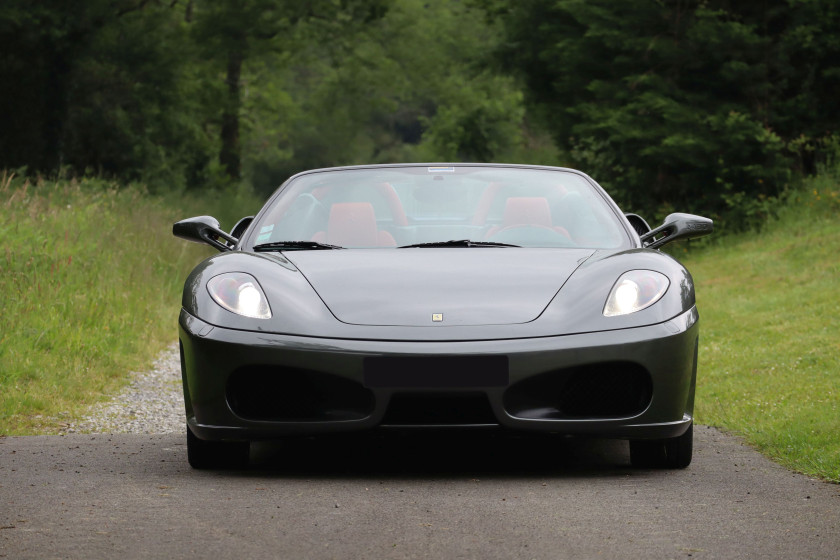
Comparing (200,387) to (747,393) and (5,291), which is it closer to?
(747,393)

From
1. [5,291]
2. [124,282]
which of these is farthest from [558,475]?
[124,282]

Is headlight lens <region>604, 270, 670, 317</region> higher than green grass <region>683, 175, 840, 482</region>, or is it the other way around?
headlight lens <region>604, 270, 670, 317</region>

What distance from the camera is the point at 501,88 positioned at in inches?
3061

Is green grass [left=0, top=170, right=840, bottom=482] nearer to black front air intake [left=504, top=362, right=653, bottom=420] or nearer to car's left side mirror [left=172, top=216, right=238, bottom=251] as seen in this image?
black front air intake [left=504, top=362, right=653, bottom=420]

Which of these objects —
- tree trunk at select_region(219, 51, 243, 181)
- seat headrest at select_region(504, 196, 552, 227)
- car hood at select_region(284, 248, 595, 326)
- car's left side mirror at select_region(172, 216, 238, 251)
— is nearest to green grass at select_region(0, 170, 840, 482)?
car hood at select_region(284, 248, 595, 326)

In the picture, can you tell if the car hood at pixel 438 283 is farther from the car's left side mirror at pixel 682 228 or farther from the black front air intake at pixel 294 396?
the car's left side mirror at pixel 682 228

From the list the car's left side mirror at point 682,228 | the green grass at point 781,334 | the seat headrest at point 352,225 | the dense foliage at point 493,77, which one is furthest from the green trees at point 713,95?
the seat headrest at point 352,225

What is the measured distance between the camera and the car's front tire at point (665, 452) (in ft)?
17.4

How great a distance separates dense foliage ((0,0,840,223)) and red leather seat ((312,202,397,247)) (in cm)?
1677

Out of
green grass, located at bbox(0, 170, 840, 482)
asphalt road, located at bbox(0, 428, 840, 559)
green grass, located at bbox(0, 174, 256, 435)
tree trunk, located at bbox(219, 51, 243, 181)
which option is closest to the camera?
asphalt road, located at bbox(0, 428, 840, 559)

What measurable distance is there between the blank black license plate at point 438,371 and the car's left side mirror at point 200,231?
1572 millimetres

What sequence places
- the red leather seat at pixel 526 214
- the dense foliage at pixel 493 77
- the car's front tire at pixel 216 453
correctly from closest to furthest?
the car's front tire at pixel 216 453, the red leather seat at pixel 526 214, the dense foliage at pixel 493 77

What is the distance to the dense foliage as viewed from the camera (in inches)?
896

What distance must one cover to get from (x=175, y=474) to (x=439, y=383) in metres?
1.24
